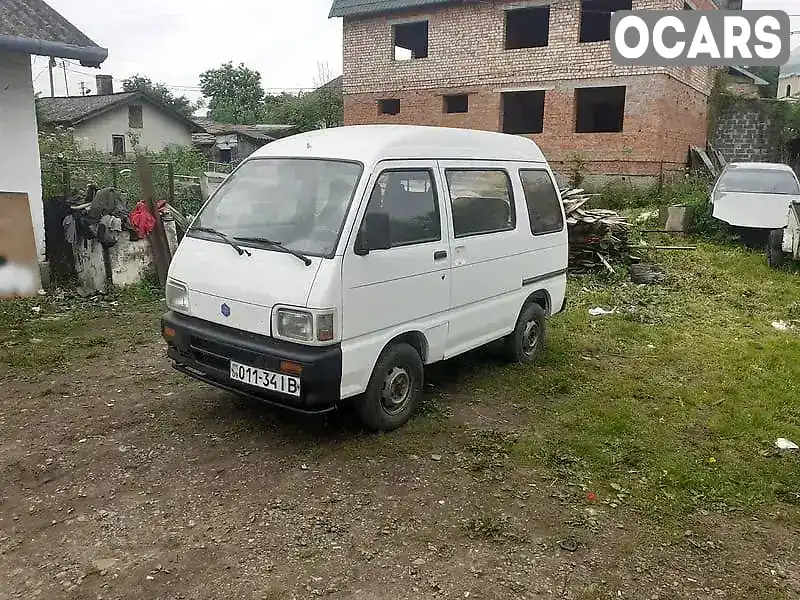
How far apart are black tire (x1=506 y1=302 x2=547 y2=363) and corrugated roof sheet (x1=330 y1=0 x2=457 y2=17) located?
16570 millimetres

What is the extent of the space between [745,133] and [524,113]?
7.48 metres

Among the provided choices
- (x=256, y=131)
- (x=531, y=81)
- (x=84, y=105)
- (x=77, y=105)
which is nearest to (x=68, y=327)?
(x=531, y=81)

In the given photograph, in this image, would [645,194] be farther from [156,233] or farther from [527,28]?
[156,233]

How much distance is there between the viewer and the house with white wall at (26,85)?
732 centimetres

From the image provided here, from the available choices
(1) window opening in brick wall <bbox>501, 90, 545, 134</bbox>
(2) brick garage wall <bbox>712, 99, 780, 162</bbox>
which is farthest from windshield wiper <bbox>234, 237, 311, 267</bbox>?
(2) brick garage wall <bbox>712, 99, 780, 162</bbox>

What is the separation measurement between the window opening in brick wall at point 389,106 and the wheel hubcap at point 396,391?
18.7 meters

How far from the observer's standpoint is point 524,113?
79.3 feet

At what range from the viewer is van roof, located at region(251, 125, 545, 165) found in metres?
4.54

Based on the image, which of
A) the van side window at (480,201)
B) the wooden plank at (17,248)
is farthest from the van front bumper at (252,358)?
the wooden plank at (17,248)

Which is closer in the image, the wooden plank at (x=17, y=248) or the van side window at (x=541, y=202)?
the van side window at (x=541, y=202)

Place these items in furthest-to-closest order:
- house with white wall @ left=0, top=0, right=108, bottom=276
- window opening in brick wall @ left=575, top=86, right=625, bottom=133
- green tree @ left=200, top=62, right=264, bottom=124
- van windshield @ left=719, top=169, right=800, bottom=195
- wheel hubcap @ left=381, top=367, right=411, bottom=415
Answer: green tree @ left=200, top=62, right=264, bottom=124 → window opening in brick wall @ left=575, top=86, right=625, bottom=133 → van windshield @ left=719, top=169, right=800, bottom=195 → house with white wall @ left=0, top=0, right=108, bottom=276 → wheel hubcap @ left=381, top=367, right=411, bottom=415

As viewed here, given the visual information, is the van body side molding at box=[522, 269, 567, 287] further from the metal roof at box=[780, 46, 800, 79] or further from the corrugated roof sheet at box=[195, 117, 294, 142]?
the metal roof at box=[780, 46, 800, 79]

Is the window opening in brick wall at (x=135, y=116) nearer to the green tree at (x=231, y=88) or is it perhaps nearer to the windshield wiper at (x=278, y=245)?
the green tree at (x=231, y=88)

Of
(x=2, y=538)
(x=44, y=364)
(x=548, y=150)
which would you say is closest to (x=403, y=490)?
(x=2, y=538)
